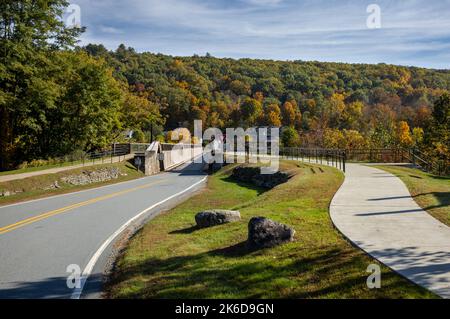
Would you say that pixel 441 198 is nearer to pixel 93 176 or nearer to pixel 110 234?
pixel 110 234

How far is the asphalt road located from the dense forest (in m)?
17.0

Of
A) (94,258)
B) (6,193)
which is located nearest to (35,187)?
(6,193)

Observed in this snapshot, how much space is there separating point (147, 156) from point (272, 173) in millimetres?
17582

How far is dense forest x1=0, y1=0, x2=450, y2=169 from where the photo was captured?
34.5 m

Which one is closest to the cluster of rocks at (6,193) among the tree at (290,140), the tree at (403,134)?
the tree at (290,140)

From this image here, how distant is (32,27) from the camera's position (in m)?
34.1

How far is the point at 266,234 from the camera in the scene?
367 inches

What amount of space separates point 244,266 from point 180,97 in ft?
363

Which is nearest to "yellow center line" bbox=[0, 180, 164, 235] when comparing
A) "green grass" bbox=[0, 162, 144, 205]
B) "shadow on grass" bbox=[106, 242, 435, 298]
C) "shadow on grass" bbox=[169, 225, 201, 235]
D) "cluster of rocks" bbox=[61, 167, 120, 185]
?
"green grass" bbox=[0, 162, 144, 205]

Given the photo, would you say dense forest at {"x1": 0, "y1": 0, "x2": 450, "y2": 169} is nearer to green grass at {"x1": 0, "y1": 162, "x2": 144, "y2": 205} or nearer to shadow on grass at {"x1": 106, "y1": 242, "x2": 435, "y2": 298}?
green grass at {"x1": 0, "y1": 162, "x2": 144, "y2": 205}

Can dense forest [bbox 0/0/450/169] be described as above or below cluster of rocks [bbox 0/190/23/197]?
above

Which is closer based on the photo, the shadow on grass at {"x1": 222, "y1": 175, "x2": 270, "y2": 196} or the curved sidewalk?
the curved sidewalk

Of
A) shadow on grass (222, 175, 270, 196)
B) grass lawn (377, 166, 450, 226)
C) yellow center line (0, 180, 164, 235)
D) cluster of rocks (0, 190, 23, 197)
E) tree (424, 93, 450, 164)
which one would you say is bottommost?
shadow on grass (222, 175, 270, 196)
